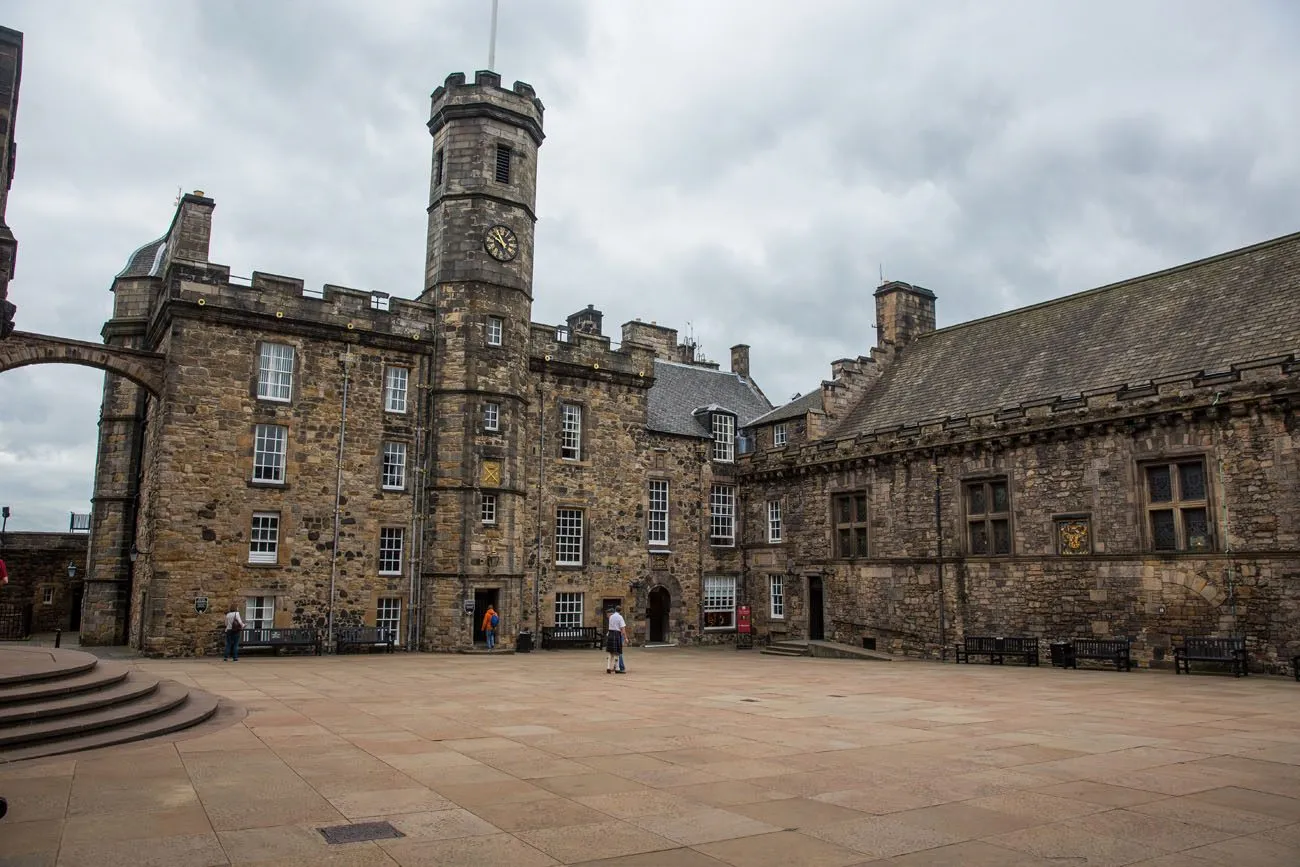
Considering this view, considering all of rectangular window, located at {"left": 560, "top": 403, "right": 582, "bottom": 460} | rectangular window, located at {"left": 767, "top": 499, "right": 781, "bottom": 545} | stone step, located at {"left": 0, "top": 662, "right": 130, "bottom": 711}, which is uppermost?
rectangular window, located at {"left": 560, "top": 403, "right": 582, "bottom": 460}

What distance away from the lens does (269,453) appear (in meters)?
25.7

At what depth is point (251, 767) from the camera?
8.95m

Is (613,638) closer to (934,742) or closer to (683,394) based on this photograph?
(934,742)

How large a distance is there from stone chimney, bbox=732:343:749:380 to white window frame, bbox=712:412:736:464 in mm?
5458

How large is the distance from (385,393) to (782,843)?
23.4 m

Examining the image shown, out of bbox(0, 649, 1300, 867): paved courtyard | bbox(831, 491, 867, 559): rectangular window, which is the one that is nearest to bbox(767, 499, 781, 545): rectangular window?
bbox(831, 491, 867, 559): rectangular window

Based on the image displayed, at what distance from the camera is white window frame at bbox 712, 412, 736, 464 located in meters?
35.0

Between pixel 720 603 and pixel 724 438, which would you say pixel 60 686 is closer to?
pixel 720 603

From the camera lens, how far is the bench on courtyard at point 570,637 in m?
28.9

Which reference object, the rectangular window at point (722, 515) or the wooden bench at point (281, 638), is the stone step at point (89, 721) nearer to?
the wooden bench at point (281, 638)

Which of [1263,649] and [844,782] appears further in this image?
[1263,649]

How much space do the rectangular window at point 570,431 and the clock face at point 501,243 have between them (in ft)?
17.8

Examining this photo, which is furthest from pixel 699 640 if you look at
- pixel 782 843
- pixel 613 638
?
pixel 782 843

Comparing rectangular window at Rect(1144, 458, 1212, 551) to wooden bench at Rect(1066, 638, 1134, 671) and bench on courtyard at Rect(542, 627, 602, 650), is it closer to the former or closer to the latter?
wooden bench at Rect(1066, 638, 1134, 671)
